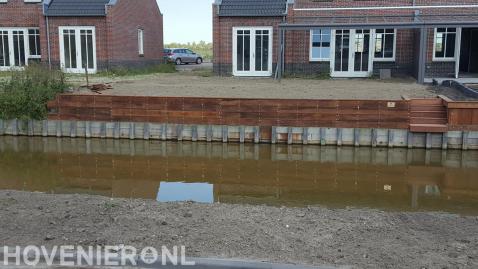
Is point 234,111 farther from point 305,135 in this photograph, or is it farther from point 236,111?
point 305,135

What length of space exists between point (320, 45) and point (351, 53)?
1544mm

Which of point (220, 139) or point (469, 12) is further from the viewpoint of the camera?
point (469, 12)

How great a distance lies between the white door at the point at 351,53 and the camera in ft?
81.7

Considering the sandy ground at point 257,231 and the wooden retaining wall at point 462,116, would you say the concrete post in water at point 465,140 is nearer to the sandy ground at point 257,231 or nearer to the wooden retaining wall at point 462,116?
the wooden retaining wall at point 462,116

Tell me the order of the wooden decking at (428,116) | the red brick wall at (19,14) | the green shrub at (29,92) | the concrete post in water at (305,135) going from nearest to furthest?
1. the wooden decking at (428,116)
2. the concrete post in water at (305,135)
3. the green shrub at (29,92)
4. the red brick wall at (19,14)

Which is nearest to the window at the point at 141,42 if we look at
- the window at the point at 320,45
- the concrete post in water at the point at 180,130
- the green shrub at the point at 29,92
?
the window at the point at 320,45

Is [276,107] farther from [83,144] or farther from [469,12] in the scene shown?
[469,12]

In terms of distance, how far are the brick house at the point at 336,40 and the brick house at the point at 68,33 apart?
18.5 feet

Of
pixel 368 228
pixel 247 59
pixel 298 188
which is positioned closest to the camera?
pixel 368 228

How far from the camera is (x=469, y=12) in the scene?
23.8m

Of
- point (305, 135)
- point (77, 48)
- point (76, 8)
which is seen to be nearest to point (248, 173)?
point (305, 135)

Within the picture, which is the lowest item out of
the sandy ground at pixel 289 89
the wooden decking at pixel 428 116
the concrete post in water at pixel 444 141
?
the concrete post in water at pixel 444 141

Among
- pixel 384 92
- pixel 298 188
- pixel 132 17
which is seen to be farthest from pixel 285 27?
pixel 298 188

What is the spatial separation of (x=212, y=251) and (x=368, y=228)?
2.09 m
